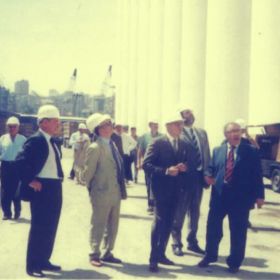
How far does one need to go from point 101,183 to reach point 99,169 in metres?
0.17

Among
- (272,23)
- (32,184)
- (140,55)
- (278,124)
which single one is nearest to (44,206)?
(32,184)

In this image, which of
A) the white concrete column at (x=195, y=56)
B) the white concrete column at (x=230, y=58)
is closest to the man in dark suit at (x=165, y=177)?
the white concrete column at (x=230, y=58)

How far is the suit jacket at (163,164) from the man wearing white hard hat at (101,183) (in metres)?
0.43

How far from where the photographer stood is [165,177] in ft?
21.8

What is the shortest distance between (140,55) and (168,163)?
116 ft

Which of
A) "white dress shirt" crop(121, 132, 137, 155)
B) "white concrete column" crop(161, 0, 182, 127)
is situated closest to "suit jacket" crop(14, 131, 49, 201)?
"white dress shirt" crop(121, 132, 137, 155)

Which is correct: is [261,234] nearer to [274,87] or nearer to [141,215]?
[141,215]

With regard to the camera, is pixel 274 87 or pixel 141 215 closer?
pixel 141 215

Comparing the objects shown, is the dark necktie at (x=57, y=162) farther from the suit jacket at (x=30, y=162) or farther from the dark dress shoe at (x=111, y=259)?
the dark dress shoe at (x=111, y=259)

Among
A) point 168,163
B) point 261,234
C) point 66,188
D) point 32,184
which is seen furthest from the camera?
point 66,188

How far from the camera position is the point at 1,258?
22.6 feet

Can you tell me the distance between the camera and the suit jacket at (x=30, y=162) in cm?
620

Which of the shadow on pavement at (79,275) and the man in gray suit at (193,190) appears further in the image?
the man in gray suit at (193,190)

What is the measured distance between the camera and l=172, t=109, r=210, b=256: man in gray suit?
743 centimetres
